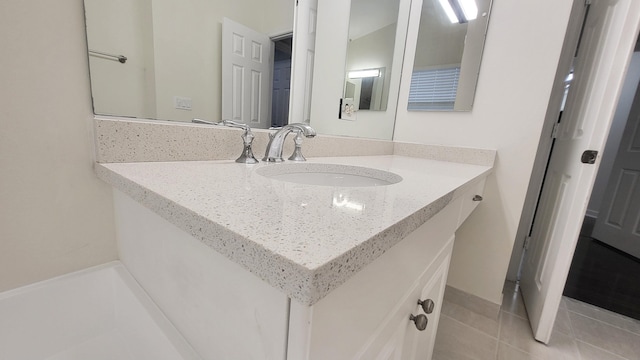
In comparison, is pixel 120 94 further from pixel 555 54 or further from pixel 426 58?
pixel 555 54

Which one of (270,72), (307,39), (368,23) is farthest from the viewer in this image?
(368,23)

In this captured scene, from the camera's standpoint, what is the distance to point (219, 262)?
0.97ft

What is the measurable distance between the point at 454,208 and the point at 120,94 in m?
0.85

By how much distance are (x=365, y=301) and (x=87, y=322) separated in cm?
60

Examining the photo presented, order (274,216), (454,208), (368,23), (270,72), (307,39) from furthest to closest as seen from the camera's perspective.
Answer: (368,23) → (307,39) → (270,72) → (454,208) → (274,216)

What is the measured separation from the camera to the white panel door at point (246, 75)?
73 cm

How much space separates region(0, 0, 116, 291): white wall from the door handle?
5.21 feet

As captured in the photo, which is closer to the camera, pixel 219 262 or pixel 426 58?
pixel 219 262

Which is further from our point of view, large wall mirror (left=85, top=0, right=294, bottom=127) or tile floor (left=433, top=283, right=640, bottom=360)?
tile floor (left=433, top=283, right=640, bottom=360)

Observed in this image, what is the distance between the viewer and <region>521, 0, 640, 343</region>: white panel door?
3.05 feet

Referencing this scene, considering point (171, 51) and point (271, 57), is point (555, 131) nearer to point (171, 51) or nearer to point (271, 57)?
point (271, 57)

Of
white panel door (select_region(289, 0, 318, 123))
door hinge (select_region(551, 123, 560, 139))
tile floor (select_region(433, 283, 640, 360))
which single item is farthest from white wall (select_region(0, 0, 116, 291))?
door hinge (select_region(551, 123, 560, 139))

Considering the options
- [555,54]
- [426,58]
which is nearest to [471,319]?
[555,54]

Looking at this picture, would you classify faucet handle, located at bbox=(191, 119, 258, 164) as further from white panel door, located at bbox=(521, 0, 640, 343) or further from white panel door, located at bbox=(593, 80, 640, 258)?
white panel door, located at bbox=(593, 80, 640, 258)
